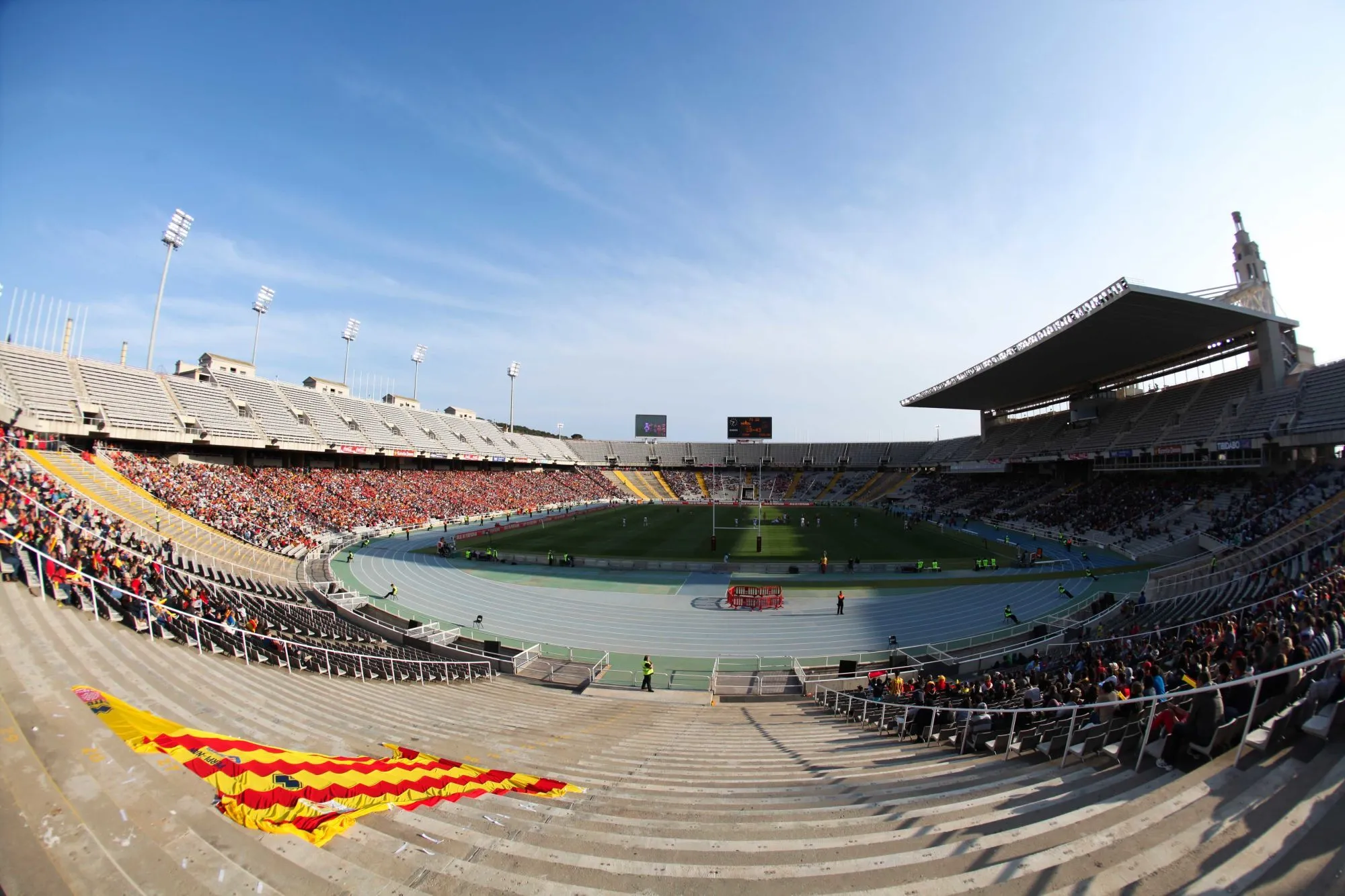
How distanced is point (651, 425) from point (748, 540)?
54056mm

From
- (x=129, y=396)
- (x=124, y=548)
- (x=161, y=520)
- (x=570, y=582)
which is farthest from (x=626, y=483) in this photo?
(x=124, y=548)

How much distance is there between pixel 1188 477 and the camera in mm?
37438

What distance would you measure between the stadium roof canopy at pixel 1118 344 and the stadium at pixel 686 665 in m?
0.40

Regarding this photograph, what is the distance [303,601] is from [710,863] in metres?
22.0

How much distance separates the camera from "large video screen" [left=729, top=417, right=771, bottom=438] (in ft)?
265

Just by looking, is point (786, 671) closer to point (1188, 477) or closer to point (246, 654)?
point (246, 654)

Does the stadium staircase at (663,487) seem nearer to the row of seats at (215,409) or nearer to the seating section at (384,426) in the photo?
the row of seats at (215,409)

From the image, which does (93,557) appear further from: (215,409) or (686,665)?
(215,409)

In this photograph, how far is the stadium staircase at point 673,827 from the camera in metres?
3.68

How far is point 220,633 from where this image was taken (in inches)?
476

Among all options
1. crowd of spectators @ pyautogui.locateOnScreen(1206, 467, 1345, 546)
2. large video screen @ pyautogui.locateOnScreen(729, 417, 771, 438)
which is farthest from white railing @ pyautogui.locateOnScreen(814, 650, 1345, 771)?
large video screen @ pyautogui.locateOnScreen(729, 417, 771, 438)

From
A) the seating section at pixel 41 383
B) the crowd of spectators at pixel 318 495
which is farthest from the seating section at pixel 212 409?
the seating section at pixel 41 383

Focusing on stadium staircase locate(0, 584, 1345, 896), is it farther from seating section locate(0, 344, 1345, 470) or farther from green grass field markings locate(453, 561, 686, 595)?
seating section locate(0, 344, 1345, 470)

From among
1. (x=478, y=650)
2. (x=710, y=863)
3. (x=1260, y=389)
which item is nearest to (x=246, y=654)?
(x=478, y=650)
